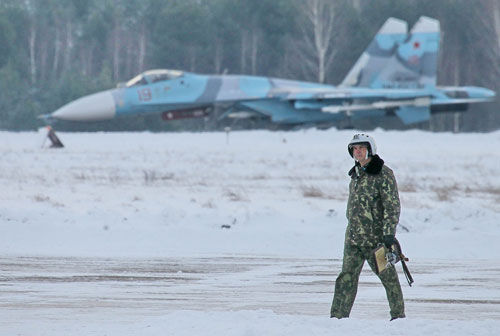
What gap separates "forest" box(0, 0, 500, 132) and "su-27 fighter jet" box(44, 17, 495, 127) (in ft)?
28.1

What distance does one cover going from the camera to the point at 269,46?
60.9 m

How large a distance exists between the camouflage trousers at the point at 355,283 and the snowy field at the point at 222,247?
0.65 feet

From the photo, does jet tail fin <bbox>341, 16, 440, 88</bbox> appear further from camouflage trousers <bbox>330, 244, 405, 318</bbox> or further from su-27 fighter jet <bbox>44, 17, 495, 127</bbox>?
camouflage trousers <bbox>330, 244, 405, 318</bbox>

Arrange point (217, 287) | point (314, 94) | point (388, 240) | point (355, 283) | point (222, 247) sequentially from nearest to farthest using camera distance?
point (388, 240), point (355, 283), point (217, 287), point (222, 247), point (314, 94)

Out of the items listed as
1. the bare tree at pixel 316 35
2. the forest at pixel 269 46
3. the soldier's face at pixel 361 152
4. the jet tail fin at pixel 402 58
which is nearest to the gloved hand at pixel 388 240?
the soldier's face at pixel 361 152

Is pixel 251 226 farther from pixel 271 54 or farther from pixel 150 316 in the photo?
pixel 271 54

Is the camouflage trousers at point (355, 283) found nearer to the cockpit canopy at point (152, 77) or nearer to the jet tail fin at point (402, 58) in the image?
the cockpit canopy at point (152, 77)

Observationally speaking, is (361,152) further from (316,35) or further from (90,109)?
(316,35)

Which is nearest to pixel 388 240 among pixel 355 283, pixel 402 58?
pixel 355 283

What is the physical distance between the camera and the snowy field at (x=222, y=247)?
701 cm

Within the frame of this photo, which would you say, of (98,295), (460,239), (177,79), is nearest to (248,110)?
(177,79)

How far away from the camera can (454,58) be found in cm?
5922

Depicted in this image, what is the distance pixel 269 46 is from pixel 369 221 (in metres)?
54.6

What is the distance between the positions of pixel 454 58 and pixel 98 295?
53.2 metres
